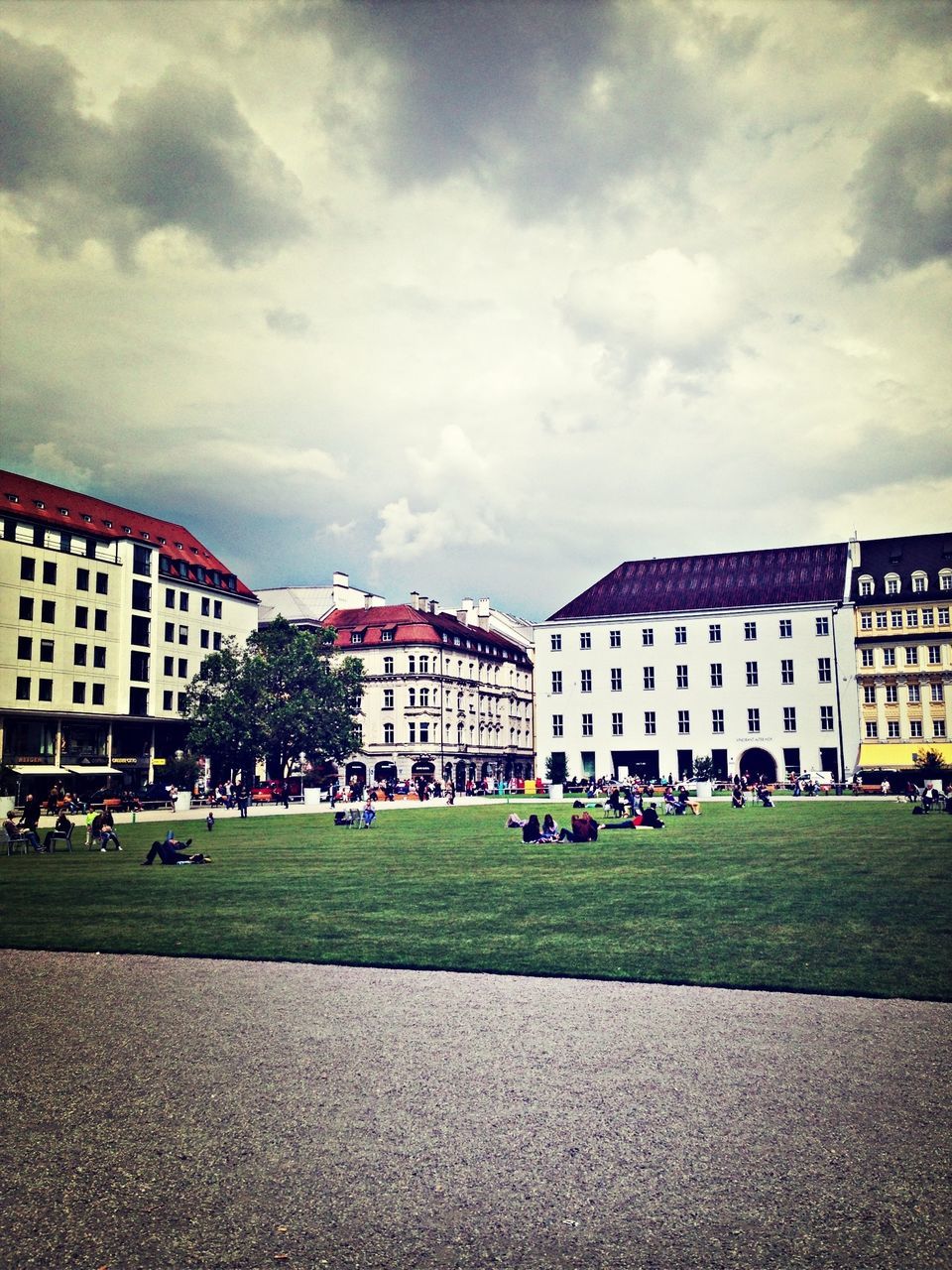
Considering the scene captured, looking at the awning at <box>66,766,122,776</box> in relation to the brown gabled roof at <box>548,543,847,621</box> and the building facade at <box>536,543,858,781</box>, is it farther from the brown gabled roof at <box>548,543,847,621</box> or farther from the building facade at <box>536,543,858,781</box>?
the brown gabled roof at <box>548,543,847,621</box>

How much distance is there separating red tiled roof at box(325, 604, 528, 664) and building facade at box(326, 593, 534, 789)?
10 centimetres

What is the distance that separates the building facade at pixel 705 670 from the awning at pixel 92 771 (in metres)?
36.8

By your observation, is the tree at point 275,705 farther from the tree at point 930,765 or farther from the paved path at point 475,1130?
the paved path at point 475,1130

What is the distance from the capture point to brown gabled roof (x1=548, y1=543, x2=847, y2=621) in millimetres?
84750

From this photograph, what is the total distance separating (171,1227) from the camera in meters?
5.49

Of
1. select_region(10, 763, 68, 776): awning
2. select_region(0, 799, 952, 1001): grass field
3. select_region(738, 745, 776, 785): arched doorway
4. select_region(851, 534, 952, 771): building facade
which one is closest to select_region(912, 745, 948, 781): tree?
select_region(851, 534, 952, 771): building facade

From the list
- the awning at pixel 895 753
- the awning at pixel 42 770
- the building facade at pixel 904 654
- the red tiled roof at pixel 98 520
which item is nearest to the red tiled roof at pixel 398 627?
the red tiled roof at pixel 98 520

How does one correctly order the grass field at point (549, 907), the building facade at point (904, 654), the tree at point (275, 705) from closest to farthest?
the grass field at point (549, 907)
the tree at point (275, 705)
the building facade at point (904, 654)

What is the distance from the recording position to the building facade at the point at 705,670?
81.2m

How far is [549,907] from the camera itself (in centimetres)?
1639

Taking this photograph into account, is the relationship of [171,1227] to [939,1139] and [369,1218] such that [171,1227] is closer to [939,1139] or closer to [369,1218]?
[369,1218]

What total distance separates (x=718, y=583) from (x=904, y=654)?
1647 cm

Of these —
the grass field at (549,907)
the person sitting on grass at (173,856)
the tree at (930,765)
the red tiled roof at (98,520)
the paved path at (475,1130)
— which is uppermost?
the red tiled roof at (98,520)

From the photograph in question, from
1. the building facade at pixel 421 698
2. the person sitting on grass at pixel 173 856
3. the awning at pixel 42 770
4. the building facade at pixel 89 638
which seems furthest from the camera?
the building facade at pixel 421 698
